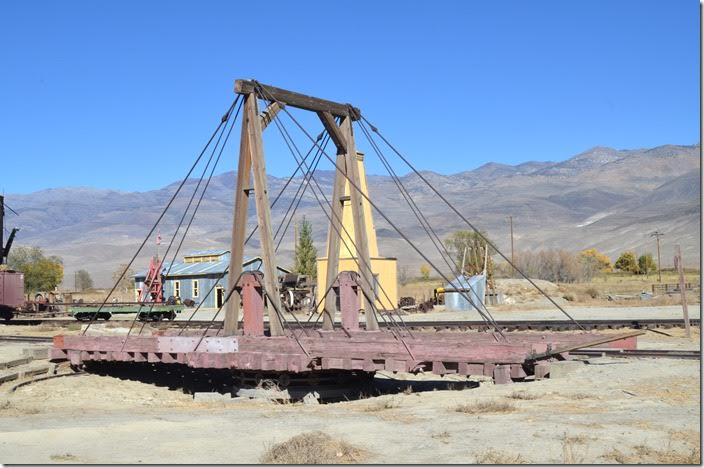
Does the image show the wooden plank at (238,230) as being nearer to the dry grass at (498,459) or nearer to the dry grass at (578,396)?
the dry grass at (578,396)

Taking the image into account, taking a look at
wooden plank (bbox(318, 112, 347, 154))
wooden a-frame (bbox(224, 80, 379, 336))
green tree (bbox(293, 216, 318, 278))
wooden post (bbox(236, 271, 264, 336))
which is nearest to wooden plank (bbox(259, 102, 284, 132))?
wooden a-frame (bbox(224, 80, 379, 336))

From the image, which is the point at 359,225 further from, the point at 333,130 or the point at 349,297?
the point at 333,130

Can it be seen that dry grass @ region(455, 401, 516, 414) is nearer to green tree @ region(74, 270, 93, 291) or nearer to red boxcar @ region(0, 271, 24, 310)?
red boxcar @ region(0, 271, 24, 310)

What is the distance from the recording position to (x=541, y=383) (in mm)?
14617

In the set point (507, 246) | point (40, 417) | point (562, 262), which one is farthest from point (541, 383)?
point (507, 246)

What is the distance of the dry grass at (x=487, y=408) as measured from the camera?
1233cm

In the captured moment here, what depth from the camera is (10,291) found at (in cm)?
4359

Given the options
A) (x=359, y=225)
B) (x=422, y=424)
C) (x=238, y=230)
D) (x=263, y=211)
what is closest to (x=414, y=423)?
(x=422, y=424)

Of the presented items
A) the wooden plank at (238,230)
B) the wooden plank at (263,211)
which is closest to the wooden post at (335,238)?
the wooden plank at (263,211)

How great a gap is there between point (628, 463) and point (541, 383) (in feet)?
18.7

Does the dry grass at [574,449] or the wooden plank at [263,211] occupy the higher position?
the wooden plank at [263,211]

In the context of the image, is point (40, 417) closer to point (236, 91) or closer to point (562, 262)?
point (236, 91)

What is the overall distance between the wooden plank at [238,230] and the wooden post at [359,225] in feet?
7.46

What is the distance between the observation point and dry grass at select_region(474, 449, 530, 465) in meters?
9.04
